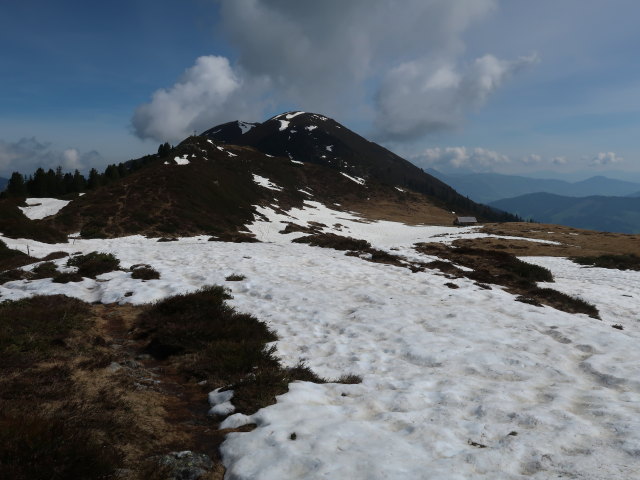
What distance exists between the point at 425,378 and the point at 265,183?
326 ft

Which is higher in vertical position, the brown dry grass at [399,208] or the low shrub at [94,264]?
the brown dry grass at [399,208]

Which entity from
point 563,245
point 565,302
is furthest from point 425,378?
point 563,245

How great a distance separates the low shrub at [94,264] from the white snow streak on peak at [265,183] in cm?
8322

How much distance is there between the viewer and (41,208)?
4678 centimetres

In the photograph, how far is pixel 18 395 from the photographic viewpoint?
19.1 ft

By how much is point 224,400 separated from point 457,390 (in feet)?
15.2

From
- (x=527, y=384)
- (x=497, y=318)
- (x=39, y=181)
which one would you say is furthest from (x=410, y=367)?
(x=39, y=181)

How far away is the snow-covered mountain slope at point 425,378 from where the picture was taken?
4754 mm

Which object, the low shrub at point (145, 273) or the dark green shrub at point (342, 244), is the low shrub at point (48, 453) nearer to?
the low shrub at point (145, 273)

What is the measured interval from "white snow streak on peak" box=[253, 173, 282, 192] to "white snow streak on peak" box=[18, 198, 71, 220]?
178ft

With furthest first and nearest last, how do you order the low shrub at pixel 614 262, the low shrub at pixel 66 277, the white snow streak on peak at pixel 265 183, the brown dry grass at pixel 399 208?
the brown dry grass at pixel 399 208 < the white snow streak on peak at pixel 265 183 < the low shrub at pixel 614 262 < the low shrub at pixel 66 277

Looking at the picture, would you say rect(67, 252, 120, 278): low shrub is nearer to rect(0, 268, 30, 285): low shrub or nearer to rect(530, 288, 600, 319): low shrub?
rect(0, 268, 30, 285): low shrub

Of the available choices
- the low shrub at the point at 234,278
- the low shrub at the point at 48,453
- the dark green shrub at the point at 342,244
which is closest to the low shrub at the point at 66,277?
the low shrub at the point at 234,278

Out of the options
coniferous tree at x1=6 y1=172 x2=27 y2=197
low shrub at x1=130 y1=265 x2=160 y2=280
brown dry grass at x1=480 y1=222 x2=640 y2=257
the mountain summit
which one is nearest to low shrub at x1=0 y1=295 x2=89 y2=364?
low shrub at x1=130 y1=265 x2=160 y2=280
